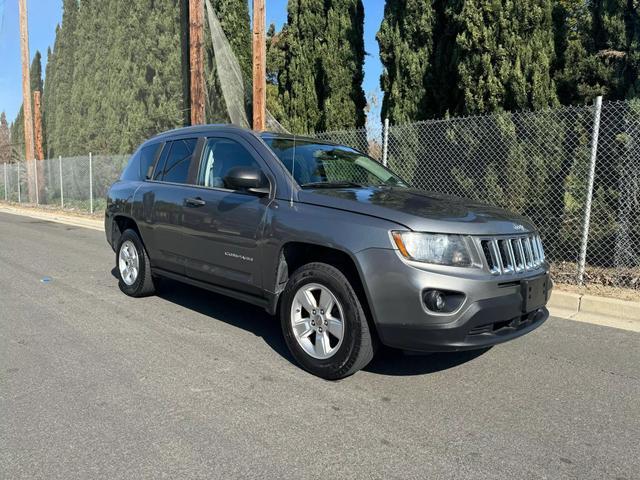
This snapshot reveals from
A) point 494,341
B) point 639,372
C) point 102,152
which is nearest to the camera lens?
point 494,341

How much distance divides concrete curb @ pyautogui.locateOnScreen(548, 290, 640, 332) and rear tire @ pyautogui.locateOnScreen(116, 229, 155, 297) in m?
4.44

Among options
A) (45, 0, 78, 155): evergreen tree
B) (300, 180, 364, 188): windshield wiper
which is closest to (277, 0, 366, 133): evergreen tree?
(300, 180, 364, 188): windshield wiper

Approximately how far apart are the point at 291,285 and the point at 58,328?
96.1 inches

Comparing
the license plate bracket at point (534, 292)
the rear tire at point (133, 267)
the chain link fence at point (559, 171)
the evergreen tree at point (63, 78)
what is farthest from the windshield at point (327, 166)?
the evergreen tree at point (63, 78)

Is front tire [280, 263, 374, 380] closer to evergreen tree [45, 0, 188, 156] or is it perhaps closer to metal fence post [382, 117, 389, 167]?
metal fence post [382, 117, 389, 167]

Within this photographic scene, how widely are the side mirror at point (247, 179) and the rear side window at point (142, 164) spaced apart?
78.9 inches

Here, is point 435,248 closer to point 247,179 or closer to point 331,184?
point 331,184

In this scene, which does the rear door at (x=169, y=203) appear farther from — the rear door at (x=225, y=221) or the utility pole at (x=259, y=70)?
the utility pole at (x=259, y=70)

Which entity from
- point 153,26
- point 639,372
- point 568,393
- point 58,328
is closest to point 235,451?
point 568,393

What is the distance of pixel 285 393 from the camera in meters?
3.38

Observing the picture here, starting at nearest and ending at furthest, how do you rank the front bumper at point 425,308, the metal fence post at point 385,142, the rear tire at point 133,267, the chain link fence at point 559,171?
1. the front bumper at point 425,308
2. the rear tire at point 133,267
3. the chain link fence at point 559,171
4. the metal fence post at point 385,142

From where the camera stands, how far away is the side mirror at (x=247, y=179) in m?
3.81

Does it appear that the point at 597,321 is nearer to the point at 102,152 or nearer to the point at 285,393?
the point at 285,393

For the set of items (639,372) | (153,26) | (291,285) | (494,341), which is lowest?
(639,372)
